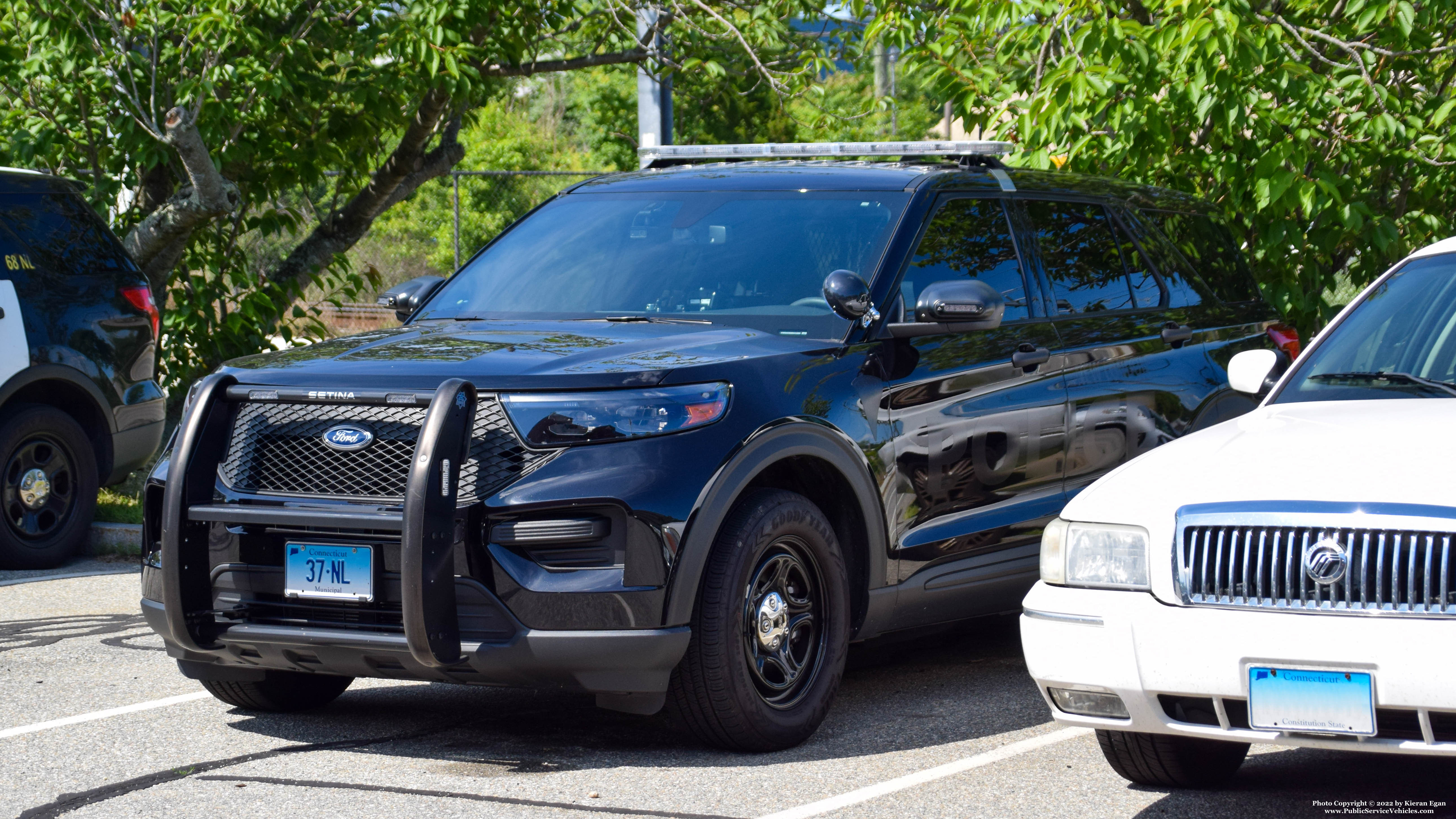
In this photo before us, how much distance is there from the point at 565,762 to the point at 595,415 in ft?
3.51

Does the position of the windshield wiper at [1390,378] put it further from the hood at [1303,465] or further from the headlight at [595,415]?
the headlight at [595,415]

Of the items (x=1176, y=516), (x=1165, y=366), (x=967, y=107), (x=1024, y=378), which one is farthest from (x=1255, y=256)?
(x=1176, y=516)

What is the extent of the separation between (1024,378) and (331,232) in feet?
28.3

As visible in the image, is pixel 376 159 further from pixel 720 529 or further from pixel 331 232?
pixel 720 529

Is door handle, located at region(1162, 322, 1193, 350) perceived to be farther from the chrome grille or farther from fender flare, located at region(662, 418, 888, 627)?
the chrome grille

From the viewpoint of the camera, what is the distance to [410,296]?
20.6ft

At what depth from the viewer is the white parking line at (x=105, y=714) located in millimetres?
5387

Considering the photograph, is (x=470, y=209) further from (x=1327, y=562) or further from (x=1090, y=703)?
(x=1327, y=562)

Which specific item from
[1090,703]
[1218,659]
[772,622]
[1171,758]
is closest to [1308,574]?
[1218,659]

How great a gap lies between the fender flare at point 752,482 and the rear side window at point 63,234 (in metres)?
5.49

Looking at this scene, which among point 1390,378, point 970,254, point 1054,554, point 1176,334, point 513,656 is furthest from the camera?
point 1176,334

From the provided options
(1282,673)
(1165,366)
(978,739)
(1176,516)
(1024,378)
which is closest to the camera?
(1282,673)

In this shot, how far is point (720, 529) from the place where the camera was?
481 centimetres

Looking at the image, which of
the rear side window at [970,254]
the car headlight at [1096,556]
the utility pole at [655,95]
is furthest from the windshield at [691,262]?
the utility pole at [655,95]
